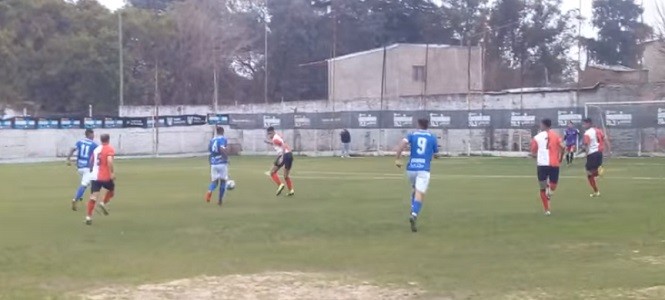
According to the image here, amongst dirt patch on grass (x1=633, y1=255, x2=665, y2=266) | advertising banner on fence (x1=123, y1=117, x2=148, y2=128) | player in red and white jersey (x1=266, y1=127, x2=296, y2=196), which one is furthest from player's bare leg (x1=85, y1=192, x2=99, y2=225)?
advertising banner on fence (x1=123, y1=117, x2=148, y2=128)

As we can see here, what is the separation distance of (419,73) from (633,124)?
27.6 meters

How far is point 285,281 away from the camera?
11.7 meters

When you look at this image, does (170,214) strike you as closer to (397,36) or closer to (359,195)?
(359,195)

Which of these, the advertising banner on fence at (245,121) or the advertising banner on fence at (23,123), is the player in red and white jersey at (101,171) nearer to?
the advertising banner on fence at (23,123)

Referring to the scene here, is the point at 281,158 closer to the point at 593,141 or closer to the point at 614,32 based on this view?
the point at 593,141

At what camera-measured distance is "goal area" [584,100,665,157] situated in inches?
1652

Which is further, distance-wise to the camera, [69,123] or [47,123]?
[69,123]

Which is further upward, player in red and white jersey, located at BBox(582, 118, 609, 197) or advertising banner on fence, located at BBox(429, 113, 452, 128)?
advertising banner on fence, located at BBox(429, 113, 452, 128)

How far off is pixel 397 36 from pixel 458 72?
61.7 feet

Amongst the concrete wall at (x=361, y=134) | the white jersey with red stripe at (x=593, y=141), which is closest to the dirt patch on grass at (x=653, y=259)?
the white jersey with red stripe at (x=593, y=141)

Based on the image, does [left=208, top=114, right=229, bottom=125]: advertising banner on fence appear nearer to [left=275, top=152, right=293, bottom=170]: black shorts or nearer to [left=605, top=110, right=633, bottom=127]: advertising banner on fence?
[left=605, top=110, right=633, bottom=127]: advertising banner on fence

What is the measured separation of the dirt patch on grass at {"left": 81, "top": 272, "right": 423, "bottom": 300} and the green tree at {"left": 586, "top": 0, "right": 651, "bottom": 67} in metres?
82.6

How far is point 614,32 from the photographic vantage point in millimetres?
92812

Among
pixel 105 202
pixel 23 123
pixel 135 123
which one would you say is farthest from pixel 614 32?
pixel 105 202
